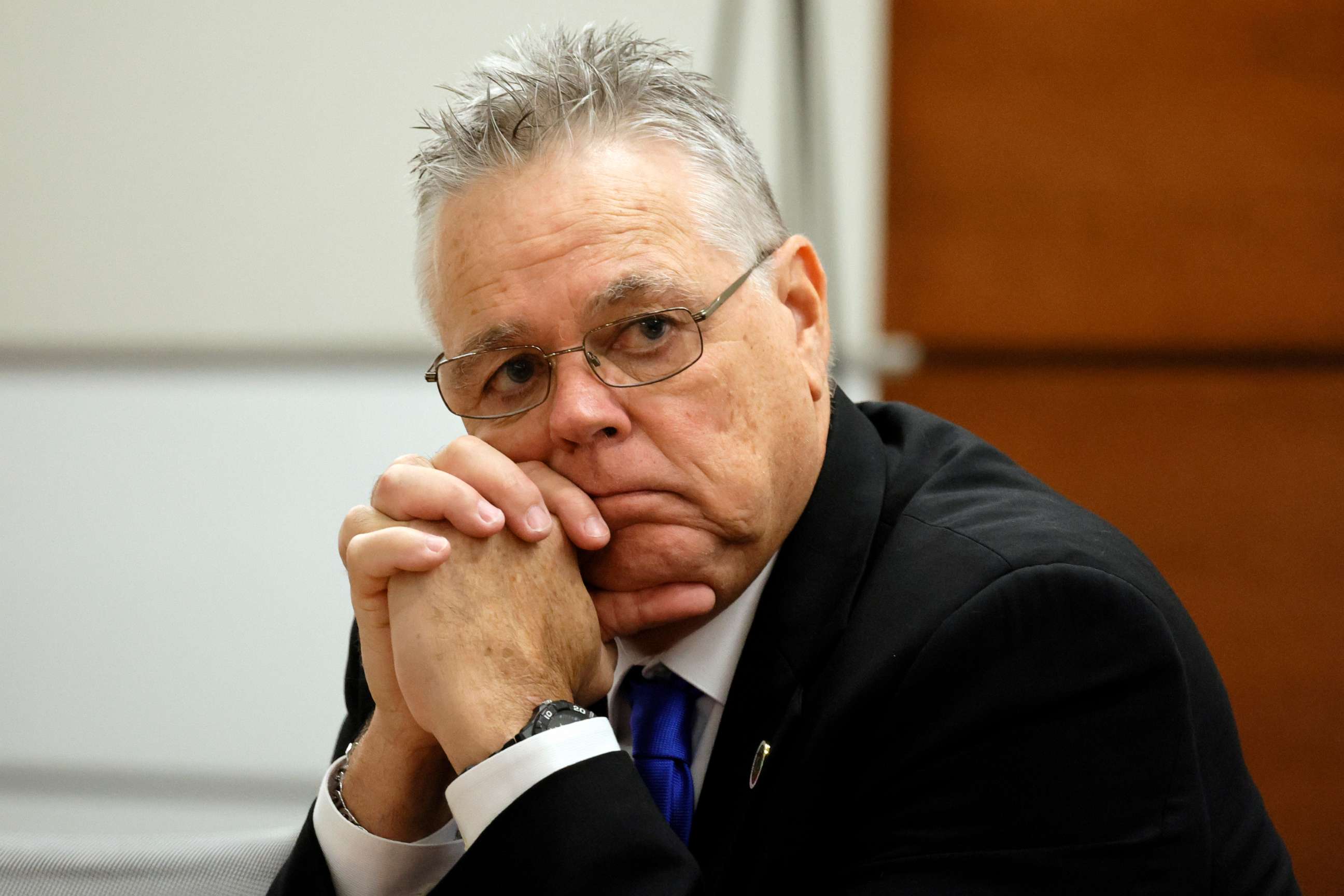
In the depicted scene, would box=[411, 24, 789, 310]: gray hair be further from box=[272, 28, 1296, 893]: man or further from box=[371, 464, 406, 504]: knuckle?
box=[371, 464, 406, 504]: knuckle

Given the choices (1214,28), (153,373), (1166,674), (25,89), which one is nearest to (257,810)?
(153,373)

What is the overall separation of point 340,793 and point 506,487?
1.32 feet

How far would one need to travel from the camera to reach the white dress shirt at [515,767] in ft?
3.27

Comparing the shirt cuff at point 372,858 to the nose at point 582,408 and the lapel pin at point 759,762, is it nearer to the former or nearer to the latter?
the lapel pin at point 759,762

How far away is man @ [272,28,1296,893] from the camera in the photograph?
3.19 ft

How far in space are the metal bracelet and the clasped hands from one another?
0.32ft

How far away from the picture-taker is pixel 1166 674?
→ 99cm

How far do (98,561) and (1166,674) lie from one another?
2307 millimetres

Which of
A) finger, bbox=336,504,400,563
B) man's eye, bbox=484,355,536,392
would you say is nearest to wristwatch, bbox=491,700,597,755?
finger, bbox=336,504,400,563

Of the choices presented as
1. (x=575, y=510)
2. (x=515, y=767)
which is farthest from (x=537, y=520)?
(x=515, y=767)

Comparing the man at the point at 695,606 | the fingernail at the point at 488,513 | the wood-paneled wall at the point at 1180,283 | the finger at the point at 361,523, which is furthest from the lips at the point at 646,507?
the wood-paneled wall at the point at 1180,283

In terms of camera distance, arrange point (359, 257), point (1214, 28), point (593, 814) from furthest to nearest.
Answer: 1. point (359, 257)
2. point (1214, 28)
3. point (593, 814)

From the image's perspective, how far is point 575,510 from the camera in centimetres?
116

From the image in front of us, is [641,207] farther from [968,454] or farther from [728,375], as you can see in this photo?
[968,454]
